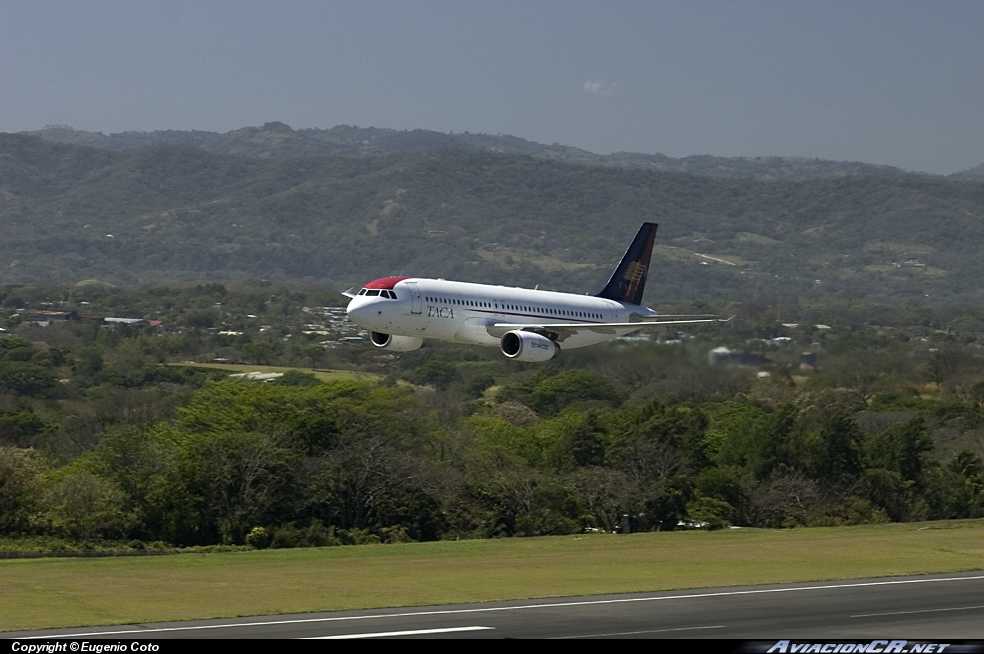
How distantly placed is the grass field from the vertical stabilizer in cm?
1676

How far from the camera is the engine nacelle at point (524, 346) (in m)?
68.9

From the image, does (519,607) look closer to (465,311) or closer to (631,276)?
(465,311)

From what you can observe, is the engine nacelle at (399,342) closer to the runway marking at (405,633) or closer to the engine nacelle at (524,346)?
the engine nacelle at (524,346)

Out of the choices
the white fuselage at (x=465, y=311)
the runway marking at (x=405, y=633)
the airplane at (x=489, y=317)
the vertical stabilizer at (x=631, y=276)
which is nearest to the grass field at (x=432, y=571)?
the runway marking at (x=405, y=633)

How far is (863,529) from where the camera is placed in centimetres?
7200

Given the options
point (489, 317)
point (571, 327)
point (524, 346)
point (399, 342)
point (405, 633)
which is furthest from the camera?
point (571, 327)

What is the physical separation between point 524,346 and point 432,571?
22.1 meters

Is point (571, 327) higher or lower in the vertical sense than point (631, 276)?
lower

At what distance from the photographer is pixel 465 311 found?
68.1 metres

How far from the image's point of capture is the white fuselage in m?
65.5

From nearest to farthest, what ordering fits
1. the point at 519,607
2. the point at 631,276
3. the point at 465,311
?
the point at 519,607, the point at 465,311, the point at 631,276

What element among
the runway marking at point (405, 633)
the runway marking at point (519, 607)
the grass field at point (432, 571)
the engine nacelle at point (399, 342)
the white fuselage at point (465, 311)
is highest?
the white fuselage at point (465, 311)

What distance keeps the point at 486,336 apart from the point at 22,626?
125 feet

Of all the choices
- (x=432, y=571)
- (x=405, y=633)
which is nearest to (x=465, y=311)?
(x=432, y=571)
